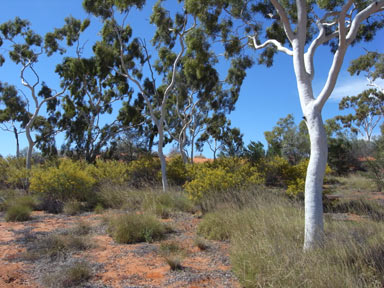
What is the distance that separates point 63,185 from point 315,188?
889 cm

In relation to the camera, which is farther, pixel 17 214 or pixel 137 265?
pixel 17 214

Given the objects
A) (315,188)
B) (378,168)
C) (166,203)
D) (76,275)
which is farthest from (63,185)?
(378,168)

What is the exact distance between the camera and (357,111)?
3669 cm

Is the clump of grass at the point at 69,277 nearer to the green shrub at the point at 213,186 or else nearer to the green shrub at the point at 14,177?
the green shrub at the point at 213,186

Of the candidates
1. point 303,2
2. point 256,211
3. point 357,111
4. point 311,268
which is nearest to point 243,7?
point 303,2

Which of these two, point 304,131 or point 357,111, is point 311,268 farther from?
point 357,111

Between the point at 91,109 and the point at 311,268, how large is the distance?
64.4 feet

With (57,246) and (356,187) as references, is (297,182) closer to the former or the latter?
(356,187)

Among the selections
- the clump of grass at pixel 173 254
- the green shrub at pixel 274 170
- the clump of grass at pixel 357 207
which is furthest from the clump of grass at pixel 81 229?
the green shrub at pixel 274 170

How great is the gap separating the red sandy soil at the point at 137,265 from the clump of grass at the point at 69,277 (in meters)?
0.11

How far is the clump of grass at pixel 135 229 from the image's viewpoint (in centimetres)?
619

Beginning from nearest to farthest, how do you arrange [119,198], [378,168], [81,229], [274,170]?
[81,229] < [119,198] < [274,170] < [378,168]

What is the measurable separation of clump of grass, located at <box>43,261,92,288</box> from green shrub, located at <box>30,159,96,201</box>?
6483mm

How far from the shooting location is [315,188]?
13.9ft
